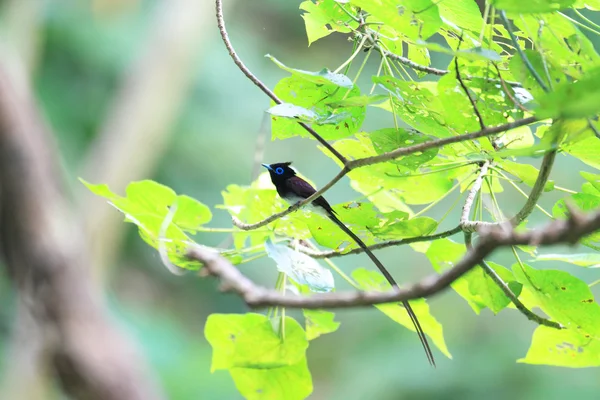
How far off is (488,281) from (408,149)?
0.62ft

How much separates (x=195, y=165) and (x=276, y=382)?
12.7ft

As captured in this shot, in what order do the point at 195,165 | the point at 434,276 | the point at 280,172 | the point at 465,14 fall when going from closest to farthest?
the point at 434,276
the point at 465,14
the point at 280,172
the point at 195,165

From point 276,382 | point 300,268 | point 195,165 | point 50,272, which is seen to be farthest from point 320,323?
point 195,165

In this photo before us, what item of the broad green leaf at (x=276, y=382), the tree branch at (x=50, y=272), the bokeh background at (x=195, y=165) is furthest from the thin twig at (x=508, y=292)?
the tree branch at (x=50, y=272)

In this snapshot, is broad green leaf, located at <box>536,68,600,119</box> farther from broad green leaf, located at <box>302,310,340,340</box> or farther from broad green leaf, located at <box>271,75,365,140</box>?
broad green leaf, located at <box>302,310,340,340</box>

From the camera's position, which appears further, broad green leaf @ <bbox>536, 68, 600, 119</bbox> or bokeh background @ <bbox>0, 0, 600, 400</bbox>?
bokeh background @ <bbox>0, 0, 600, 400</bbox>

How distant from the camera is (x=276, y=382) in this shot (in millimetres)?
667

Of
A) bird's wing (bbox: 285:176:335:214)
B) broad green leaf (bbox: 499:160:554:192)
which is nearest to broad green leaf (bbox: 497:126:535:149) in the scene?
broad green leaf (bbox: 499:160:554:192)

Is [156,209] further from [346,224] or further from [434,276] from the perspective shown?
[434,276]

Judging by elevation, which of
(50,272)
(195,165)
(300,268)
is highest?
(300,268)

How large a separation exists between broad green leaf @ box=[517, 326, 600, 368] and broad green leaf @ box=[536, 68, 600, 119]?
355 mm

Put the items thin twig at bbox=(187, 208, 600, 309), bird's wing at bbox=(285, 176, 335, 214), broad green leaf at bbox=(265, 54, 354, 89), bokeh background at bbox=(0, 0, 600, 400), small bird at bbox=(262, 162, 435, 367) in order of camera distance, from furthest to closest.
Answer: bokeh background at bbox=(0, 0, 600, 400), bird's wing at bbox=(285, 176, 335, 214), small bird at bbox=(262, 162, 435, 367), broad green leaf at bbox=(265, 54, 354, 89), thin twig at bbox=(187, 208, 600, 309)

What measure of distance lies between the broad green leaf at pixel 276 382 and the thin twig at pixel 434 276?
39 cm

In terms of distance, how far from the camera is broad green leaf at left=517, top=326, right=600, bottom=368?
0.63m
